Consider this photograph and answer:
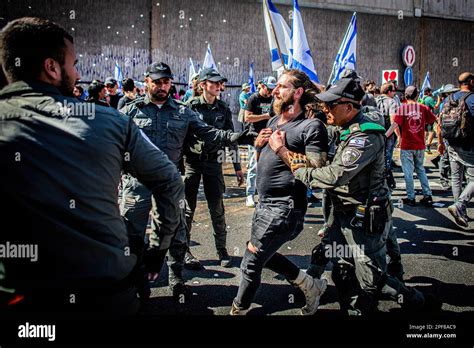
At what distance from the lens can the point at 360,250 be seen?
10.2ft

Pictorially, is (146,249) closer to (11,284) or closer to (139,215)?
(11,284)

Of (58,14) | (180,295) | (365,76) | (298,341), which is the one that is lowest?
(180,295)

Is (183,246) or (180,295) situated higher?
(183,246)

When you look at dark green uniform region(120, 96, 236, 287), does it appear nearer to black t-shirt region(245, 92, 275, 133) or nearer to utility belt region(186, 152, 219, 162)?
utility belt region(186, 152, 219, 162)

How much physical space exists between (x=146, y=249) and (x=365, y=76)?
73.8 ft

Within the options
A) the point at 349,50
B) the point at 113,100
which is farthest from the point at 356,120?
the point at 113,100

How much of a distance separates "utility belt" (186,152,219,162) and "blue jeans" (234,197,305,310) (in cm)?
155

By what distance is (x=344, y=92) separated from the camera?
308 cm

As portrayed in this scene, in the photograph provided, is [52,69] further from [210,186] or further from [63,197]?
[210,186]

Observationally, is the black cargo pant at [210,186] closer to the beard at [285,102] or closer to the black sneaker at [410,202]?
the beard at [285,102]

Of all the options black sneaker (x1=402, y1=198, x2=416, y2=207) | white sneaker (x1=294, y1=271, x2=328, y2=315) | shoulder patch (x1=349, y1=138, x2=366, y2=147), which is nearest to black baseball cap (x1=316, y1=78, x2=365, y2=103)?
shoulder patch (x1=349, y1=138, x2=366, y2=147)

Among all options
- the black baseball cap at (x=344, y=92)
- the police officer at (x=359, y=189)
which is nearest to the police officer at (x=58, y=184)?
the police officer at (x=359, y=189)

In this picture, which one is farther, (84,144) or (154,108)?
(154,108)

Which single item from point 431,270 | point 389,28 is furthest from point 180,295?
point 389,28
